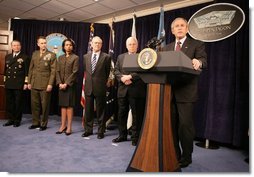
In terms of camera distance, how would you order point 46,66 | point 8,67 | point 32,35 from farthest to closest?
point 32,35 → point 8,67 → point 46,66

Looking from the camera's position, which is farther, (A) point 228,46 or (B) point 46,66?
(B) point 46,66

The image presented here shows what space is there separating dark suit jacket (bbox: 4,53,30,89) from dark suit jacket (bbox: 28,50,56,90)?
38 cm

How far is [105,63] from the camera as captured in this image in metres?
2.91

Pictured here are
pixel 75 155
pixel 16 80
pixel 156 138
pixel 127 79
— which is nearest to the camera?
pixel 156 138

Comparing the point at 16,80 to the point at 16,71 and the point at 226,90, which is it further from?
the point at 226,90

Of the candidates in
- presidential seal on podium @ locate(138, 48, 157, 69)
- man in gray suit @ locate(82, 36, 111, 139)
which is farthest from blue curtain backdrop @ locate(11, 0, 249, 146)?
presidential seal on podium @ locate(138, 48, 157, 69)

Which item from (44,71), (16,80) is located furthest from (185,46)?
(16,80)

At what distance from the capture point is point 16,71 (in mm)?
3527

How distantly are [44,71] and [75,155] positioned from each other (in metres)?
1.65

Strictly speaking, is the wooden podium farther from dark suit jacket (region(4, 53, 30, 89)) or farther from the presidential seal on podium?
dark suit jacket (region(4, 53, 30, 89))

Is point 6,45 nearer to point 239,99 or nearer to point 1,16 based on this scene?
point 1,16

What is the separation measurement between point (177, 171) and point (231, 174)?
Answer: 2.08ft

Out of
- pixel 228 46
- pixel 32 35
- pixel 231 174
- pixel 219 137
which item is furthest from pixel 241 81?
pixel 32 35

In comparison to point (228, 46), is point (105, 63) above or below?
below
